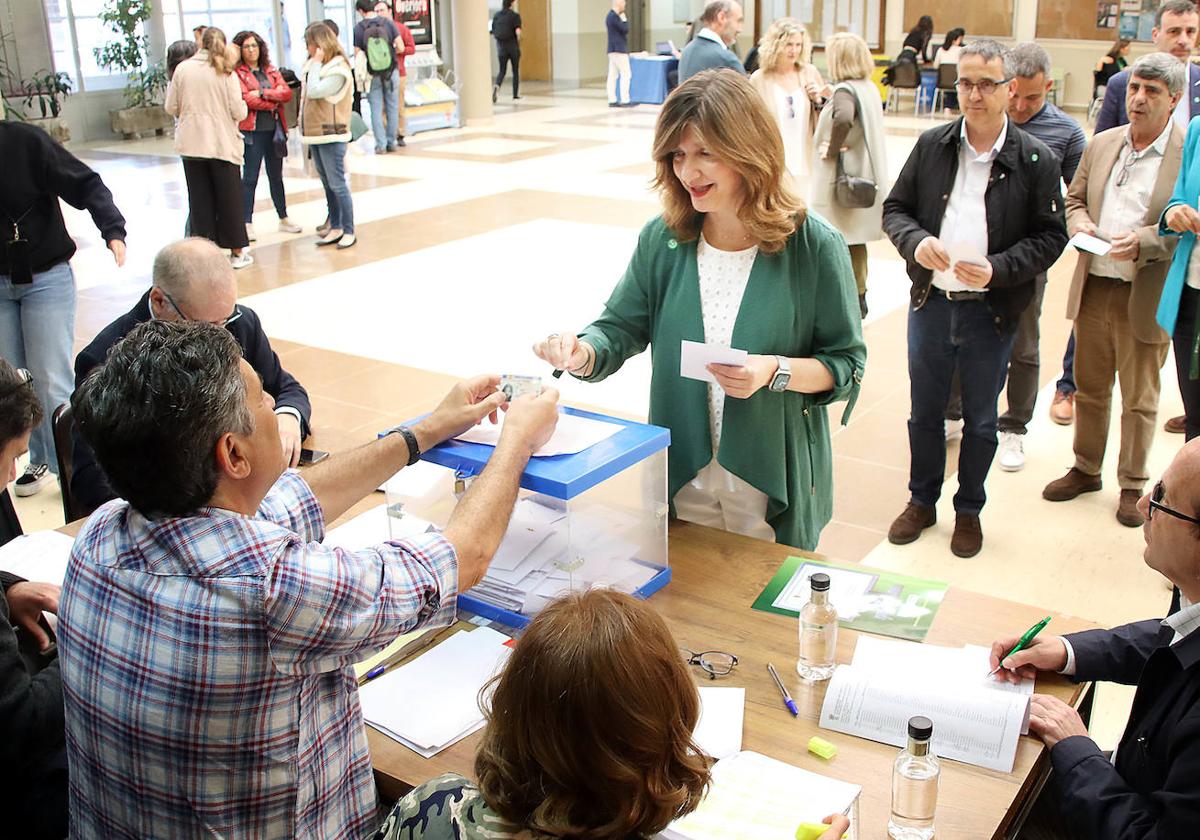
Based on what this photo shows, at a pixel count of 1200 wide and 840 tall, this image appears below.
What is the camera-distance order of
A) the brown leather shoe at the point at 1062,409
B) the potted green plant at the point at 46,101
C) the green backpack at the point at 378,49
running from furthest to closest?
1. the potted green plant at the point at 46,101
2. the green backpack at the point at 378,49
3. the brown leather shoe at the point at 1062,409

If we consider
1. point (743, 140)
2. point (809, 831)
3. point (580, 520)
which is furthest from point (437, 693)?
point (743, 140)

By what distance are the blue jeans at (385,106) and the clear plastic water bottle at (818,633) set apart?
45.4 feet

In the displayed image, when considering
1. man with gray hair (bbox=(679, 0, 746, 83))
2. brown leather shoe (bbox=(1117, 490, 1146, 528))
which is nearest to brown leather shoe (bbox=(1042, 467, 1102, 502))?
brown leather shoe (bbox=(1117, 490, 1146, 528))

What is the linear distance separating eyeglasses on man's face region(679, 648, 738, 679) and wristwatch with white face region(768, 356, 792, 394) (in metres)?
0.68

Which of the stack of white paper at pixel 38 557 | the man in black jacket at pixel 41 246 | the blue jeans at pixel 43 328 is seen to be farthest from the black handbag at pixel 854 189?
the stack of white paper at pixel 38 557

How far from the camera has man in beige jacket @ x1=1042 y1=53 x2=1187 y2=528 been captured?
448 cm

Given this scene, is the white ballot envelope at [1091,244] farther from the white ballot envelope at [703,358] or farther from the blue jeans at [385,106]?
the blue jeans at [385,106]

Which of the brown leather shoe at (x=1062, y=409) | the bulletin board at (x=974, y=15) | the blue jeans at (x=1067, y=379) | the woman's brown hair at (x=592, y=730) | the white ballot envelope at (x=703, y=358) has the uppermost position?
the bulletin board at (x=974, y=15)

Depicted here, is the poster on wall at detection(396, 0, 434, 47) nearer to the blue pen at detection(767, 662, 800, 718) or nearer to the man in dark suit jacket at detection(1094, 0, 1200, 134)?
the man in dark suit jacket at detection(1094, 0, 1200, 134)

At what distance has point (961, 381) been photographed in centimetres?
450

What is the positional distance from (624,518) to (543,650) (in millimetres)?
1194

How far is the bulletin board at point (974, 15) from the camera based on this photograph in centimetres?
1988

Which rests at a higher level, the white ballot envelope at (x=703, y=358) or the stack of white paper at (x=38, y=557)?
the white ballot envelope at (x=703, y=358)

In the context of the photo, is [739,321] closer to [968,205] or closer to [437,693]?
[437,693]
